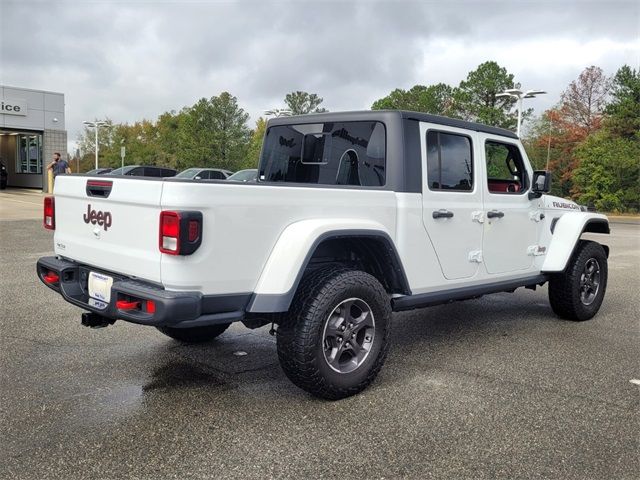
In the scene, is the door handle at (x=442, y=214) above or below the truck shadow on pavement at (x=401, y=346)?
above

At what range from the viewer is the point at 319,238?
11.0 feet

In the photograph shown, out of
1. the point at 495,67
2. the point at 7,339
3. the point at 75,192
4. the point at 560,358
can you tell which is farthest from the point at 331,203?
the point at 495,67

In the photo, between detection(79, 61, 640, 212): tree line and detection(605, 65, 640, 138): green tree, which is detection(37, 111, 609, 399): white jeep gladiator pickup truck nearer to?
detection(79, 61, 640, 212): tree line

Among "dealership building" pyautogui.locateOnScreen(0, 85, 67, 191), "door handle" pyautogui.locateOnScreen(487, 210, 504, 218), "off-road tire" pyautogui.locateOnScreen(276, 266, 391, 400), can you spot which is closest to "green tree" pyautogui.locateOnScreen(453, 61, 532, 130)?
"dealership building" pyautogui.locateOnScreen(0, 85, 67, 191)

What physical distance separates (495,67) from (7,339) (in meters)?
41.0

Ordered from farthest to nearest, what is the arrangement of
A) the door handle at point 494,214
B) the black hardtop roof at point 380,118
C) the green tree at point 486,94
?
the green tree at point 486,94 < the door handle at point 494,214 < the black hardtop roof at point 380,118

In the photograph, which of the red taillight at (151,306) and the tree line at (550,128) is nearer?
the red taillight at (151,306)

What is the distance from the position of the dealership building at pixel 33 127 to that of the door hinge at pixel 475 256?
28.2 metres

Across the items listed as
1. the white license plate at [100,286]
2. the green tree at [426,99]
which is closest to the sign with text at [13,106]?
the green tree at [426,99]

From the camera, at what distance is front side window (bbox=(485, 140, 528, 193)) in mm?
4887

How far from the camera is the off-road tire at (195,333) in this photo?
180 inches

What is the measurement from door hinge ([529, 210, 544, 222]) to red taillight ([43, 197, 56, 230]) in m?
3.90

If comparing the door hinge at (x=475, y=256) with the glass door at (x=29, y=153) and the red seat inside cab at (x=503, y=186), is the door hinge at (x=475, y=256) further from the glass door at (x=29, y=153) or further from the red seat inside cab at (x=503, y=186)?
the glass door at (x=29, y=153)

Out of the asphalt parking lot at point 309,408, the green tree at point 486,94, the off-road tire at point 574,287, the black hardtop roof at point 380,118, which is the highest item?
the green tree at point 486,94
